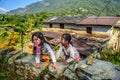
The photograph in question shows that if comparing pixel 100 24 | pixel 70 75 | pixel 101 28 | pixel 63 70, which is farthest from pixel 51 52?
pixel 101 28

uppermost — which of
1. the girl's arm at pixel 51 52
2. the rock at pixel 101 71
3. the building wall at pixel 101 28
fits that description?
the girl's arm at pixel 51 52

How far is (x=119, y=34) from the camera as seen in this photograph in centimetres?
2331

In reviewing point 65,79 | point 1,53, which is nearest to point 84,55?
point 1,53

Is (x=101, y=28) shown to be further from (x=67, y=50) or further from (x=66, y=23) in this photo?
(x=67, y=50)

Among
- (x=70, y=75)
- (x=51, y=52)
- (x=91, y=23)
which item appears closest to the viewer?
(x=70, y=75)

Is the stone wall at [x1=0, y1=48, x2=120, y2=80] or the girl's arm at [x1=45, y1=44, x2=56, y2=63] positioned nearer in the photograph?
the stone wall at [x1=0, y1=48, x2=120, y2=80]

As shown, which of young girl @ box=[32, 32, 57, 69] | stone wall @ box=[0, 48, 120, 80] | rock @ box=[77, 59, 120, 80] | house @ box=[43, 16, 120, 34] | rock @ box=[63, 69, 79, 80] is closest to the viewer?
rock @ box=[77, 59, 120, 80]

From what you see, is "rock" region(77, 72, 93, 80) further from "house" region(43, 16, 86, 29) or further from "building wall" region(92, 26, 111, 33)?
"house" region(43, 16, 86, 29)

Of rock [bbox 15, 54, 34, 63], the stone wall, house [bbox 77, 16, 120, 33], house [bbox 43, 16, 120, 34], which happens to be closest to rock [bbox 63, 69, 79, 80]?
the stone wall

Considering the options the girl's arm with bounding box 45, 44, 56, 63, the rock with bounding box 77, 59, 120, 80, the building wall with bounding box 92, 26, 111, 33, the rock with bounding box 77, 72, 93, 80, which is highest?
the girl's arm with bounding box 45, 44, 56, 63

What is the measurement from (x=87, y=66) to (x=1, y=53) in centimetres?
323

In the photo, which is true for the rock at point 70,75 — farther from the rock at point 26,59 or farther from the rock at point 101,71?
the rock at point 26,59

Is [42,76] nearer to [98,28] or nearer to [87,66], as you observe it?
[87,66]

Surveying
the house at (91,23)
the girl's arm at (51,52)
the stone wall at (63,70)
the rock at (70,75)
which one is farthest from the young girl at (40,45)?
the house at (91,23)
